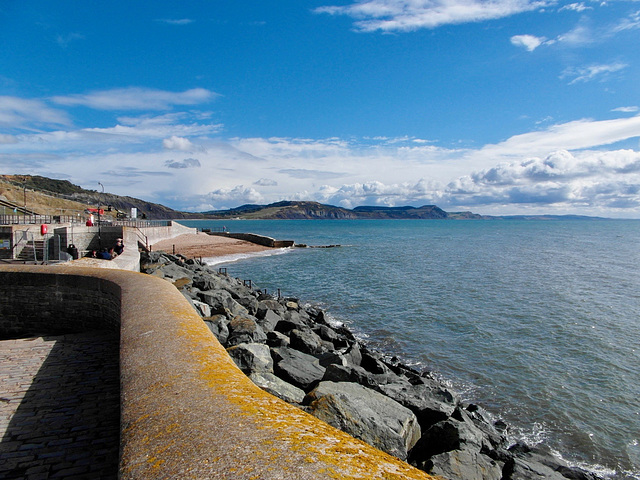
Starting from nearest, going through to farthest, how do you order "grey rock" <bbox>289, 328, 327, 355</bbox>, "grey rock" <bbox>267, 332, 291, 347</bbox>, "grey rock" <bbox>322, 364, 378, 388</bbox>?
"grey rock" <bbox>322, 364, 378, 388</bbox>
"grey rock" <bbox>267, 332, 291, 347</bbox>
"grey rock" <bbox>289, 328, 327, 355</bbox>

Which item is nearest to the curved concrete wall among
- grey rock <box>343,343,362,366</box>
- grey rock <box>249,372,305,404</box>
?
grey rock <box>249,372,305,404</box>

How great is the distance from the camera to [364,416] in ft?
17.0

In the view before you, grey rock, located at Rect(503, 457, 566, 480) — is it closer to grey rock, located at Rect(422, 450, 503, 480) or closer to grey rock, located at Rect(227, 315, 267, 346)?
grey rock, located at Rect(422, 450, 503, 480)

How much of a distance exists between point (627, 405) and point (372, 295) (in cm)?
1523

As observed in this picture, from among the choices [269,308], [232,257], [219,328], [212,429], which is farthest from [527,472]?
[232,257]

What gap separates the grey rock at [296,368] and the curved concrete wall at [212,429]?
10.5 ft

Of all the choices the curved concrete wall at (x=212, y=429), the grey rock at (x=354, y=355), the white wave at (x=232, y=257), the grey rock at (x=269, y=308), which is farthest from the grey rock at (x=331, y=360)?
the white wave at (x=232, y=257)

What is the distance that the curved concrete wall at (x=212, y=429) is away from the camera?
2.21 meters

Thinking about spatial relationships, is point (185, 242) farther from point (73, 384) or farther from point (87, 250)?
point (73, 384)

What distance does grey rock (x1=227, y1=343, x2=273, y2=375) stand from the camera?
22.2ft

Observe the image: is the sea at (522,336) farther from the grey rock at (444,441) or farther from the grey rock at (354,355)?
the grey rock at (444,441)

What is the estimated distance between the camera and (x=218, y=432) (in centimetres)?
258

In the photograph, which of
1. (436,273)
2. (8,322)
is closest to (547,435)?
(8,322)

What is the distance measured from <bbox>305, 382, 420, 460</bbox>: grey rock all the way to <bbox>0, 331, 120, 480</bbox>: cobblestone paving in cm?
246
